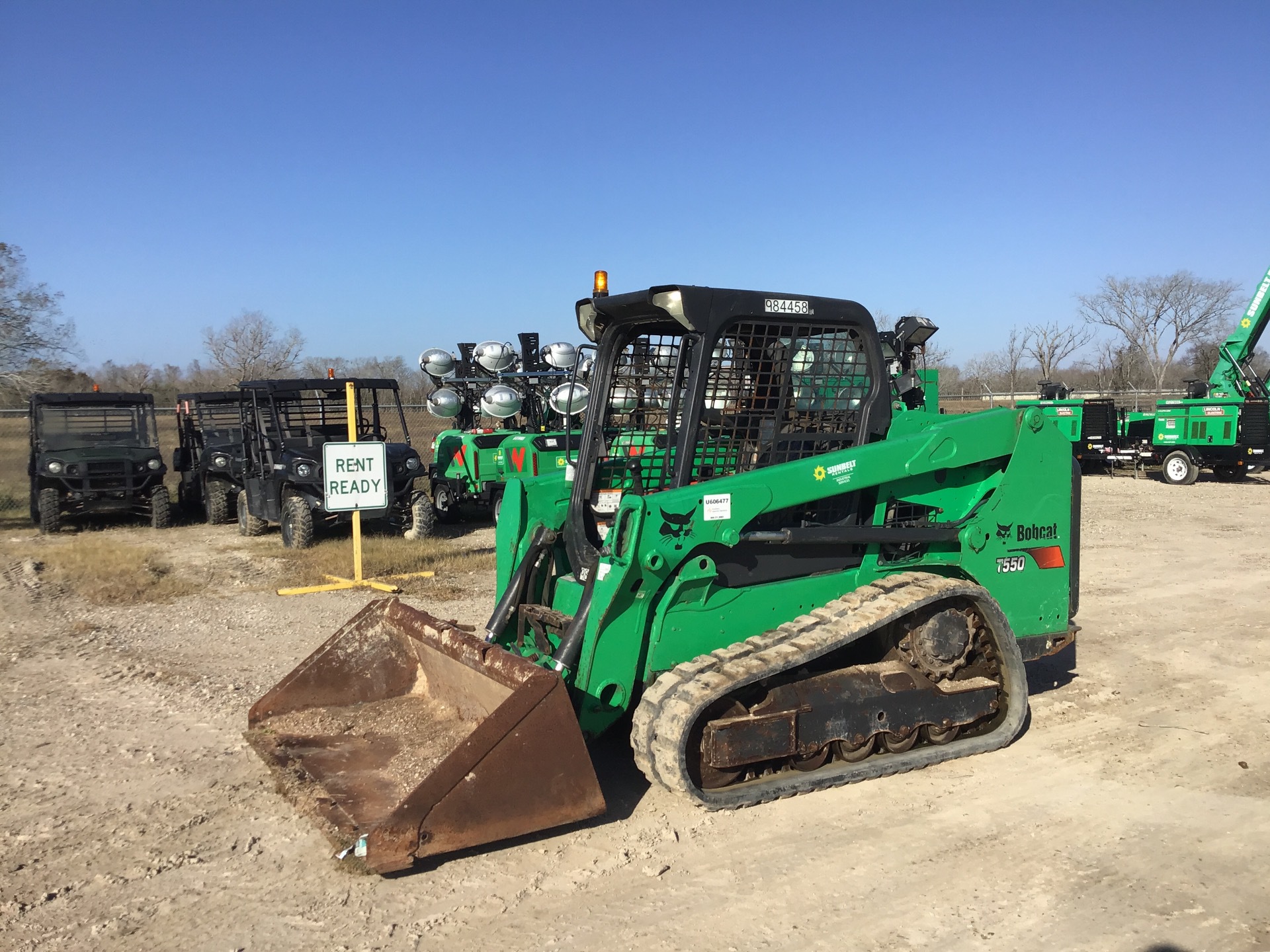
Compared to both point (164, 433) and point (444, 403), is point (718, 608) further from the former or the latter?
point (164, 433)

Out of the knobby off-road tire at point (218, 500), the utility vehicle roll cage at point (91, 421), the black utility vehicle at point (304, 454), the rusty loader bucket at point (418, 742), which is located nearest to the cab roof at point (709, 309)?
the rusty loader bucket at point (418, 742)

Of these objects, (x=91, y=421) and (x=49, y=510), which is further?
(x=91, y=421)

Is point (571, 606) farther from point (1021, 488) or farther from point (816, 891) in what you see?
point (1021, 488)

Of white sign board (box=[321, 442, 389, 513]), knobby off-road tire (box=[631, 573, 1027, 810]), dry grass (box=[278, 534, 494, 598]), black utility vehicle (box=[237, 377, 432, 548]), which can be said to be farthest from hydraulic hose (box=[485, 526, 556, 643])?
black utility vehicle (box=[237, 377, 432, 548])

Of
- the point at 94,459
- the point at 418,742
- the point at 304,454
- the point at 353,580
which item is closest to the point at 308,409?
the point at 304,454

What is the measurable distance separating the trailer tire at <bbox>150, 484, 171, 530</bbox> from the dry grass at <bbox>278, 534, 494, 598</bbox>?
422 cm

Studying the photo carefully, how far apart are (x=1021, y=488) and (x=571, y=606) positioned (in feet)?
8.16

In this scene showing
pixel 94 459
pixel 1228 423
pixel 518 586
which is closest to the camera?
pixel 518 586

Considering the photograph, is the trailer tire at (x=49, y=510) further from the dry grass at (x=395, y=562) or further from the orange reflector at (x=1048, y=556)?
the orange reflector at (x=1048, y=556)

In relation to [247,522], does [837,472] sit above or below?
above

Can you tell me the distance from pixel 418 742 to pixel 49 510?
41.0 ft

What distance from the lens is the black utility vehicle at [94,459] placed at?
1481 cm

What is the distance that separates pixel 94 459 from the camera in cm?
1510

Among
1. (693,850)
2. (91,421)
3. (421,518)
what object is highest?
(91,421)
